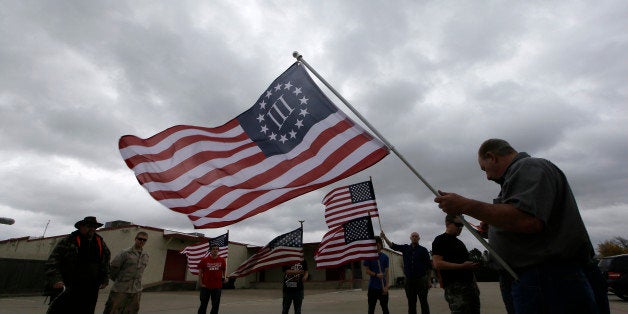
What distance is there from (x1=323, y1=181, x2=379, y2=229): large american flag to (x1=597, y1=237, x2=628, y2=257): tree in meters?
73.1

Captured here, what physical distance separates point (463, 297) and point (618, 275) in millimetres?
11477

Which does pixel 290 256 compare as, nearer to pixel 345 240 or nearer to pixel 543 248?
pixel 345 240

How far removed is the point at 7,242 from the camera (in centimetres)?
3123

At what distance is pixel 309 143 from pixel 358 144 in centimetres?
53

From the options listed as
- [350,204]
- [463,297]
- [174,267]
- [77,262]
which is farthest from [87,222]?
[174,267]

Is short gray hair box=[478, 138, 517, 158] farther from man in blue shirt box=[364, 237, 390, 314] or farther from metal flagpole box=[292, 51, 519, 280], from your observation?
man in blue shirt box=[364, 237, 390, 314]

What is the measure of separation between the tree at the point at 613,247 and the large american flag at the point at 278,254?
245 ft

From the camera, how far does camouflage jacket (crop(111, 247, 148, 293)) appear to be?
18.0ft

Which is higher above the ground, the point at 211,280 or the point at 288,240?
the point at 288,240

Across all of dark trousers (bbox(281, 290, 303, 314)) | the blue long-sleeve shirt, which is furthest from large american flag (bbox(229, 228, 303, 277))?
the blue long-sleeve shirt

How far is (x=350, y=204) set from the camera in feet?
30.2

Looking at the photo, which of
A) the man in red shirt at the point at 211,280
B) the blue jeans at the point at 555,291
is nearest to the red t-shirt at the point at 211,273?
the man in red shirt at the point at 211,280

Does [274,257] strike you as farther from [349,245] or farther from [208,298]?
[349,245]

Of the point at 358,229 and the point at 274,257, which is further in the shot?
the point at 358,229
